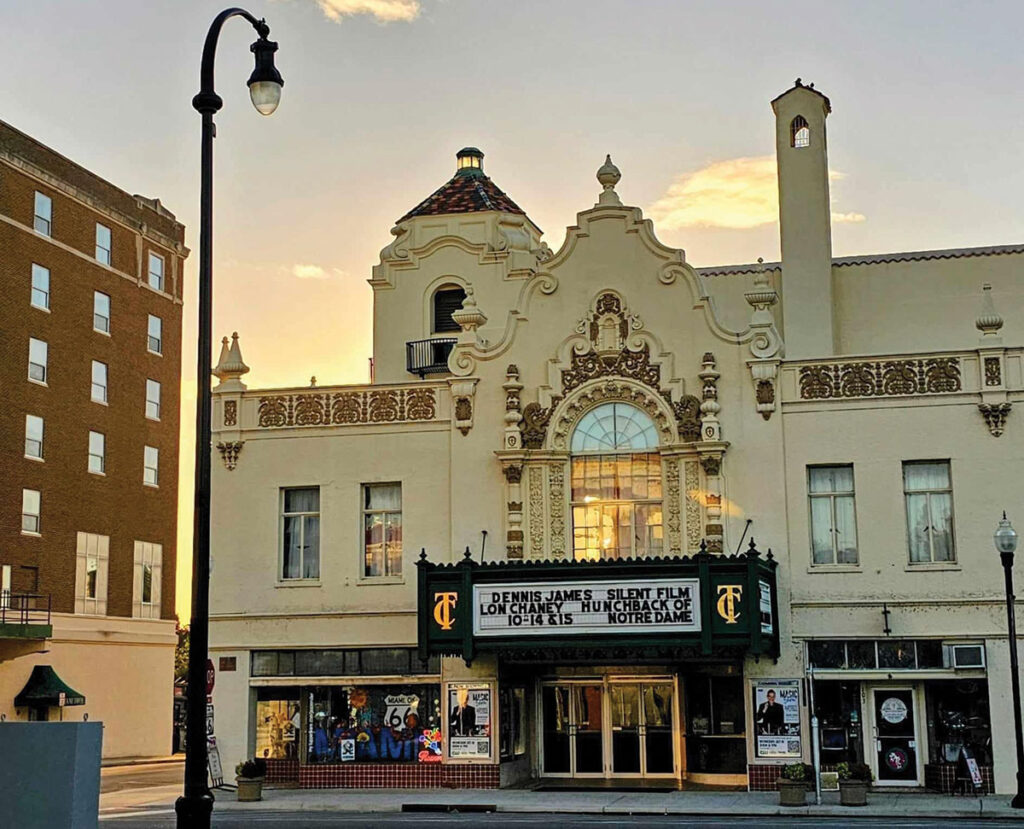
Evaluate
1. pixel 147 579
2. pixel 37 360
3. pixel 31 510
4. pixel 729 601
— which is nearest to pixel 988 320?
pixel 729 601

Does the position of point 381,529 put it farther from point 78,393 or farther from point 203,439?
point 78,393

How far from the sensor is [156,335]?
6144 centimetres

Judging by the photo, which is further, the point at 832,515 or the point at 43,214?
the point at 43,214

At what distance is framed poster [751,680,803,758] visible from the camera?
29578 millimetres

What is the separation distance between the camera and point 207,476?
1352 cm

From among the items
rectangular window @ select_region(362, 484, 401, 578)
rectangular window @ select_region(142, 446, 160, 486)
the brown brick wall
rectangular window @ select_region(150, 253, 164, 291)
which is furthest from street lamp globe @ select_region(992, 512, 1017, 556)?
rectangular window @ select_region(150, 253, 164, 291)

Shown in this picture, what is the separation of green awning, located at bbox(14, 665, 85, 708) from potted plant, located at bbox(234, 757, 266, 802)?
66.0 feet

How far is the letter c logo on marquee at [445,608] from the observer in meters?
29.8

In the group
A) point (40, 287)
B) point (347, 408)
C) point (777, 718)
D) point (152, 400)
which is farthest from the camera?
point (152, 400)

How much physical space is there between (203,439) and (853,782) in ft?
56.7

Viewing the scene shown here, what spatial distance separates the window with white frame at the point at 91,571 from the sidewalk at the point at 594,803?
76.4 ft

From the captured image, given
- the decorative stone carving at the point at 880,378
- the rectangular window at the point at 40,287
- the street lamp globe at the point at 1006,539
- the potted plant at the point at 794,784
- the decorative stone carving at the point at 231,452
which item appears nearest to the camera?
the potted plant at the point at 794,784

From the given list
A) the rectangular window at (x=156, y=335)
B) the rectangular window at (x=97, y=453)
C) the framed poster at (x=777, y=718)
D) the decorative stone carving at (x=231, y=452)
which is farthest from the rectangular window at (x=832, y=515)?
the rectangular window at (x=156, y=335)

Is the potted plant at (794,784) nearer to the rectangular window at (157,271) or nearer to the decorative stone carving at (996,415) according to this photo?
the decorative stone carving at (996,415)
